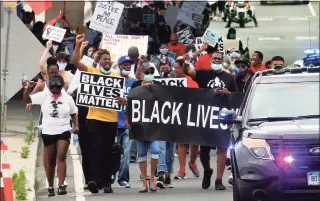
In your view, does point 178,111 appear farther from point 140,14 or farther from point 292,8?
point 292,8

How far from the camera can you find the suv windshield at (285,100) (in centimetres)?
1326

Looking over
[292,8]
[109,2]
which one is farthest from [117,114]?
[292,8]

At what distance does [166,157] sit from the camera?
17.7m

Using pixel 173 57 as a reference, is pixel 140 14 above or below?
above

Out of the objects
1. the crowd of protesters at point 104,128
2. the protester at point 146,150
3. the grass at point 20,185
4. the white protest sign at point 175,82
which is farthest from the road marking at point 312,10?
the grass at point 20,185

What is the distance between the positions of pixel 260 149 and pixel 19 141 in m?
10.3

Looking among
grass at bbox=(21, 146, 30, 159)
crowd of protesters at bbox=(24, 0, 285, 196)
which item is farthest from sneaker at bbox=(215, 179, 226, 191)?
grass at bbox=(21, 146, 30, 159)

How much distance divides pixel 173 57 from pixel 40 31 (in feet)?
20.9

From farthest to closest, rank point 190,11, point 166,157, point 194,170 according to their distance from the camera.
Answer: point 190,11 → point 194,170 → point 166,157

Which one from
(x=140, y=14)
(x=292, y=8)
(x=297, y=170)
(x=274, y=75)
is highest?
(x=292, y=8)

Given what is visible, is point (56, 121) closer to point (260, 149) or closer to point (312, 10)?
point (260, 149)

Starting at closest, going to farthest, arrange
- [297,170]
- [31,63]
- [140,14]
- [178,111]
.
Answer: [297,170] → [178,111] → [31,63] → [140,14]

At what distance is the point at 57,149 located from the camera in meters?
15.9

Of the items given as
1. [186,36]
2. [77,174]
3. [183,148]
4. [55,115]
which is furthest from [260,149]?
[186,36]
